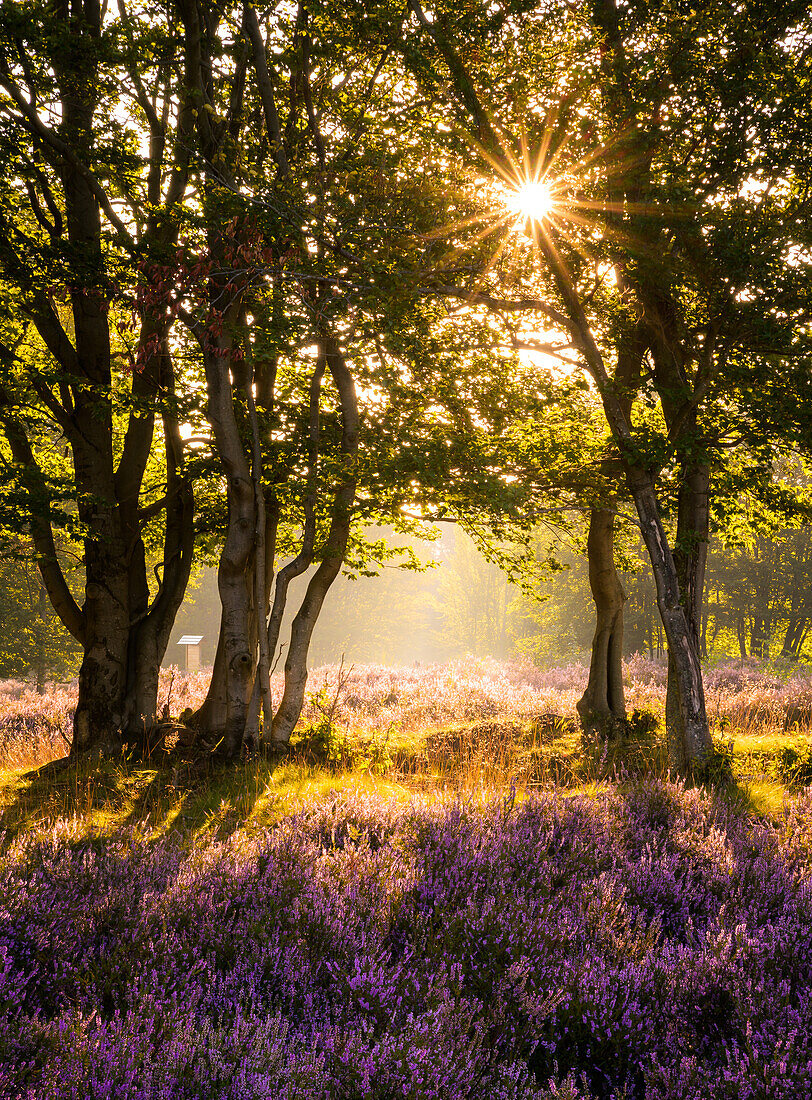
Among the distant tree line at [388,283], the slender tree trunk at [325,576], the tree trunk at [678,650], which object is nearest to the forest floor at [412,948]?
the tree trunk at [678,650]

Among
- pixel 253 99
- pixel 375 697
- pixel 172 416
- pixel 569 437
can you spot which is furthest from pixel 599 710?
pixel 253 99

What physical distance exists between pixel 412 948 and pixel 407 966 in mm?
119

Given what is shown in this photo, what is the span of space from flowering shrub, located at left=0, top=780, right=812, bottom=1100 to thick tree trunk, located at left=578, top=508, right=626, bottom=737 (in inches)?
269

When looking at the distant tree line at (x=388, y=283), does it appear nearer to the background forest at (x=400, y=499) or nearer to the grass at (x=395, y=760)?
the background forest at (x=400, y=499)

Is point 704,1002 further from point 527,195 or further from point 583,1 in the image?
point 583,1

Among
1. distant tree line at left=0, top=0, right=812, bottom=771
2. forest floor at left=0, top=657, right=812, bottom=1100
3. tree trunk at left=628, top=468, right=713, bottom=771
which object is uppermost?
distant tree line at left=0, top=0, right=812, bottom=771

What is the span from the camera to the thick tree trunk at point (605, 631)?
11383 millimetres

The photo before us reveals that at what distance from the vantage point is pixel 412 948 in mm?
3100

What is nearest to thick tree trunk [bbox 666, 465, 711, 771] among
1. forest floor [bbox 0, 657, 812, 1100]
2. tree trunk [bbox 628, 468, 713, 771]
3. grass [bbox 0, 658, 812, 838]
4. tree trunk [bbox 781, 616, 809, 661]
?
tree trunk [bbox 628, 468, 713, 771]

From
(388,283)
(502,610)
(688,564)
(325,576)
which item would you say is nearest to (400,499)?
(325,576)

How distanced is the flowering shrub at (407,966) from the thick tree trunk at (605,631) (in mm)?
6820

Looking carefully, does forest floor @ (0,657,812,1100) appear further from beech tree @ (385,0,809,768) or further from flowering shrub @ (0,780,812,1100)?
beech tree @ (385,0,809,768)

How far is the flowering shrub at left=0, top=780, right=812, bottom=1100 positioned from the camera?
7.11ft

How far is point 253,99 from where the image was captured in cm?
927
